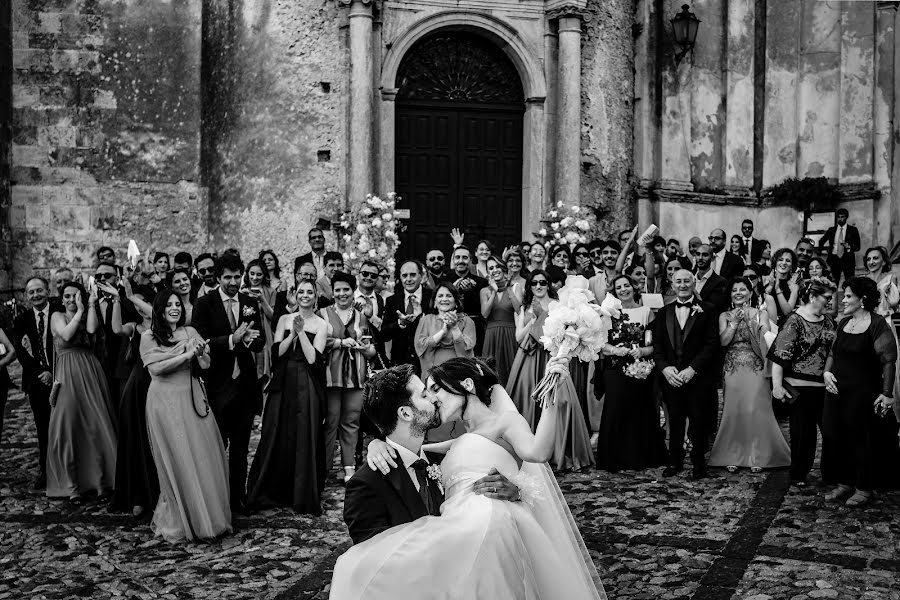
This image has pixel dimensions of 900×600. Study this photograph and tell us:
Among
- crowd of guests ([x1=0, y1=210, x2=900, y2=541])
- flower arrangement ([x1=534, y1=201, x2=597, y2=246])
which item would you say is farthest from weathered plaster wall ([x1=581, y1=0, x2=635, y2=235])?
crowd of guests ([x1=0, y1=210, x2=900, y2=541])

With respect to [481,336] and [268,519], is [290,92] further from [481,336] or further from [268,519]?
[268,519]

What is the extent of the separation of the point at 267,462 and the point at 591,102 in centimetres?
1038

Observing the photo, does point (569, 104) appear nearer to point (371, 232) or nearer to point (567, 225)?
point (567, 225)

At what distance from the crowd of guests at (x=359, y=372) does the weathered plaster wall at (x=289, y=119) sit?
484 centimetres

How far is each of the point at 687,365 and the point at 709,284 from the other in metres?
1.98

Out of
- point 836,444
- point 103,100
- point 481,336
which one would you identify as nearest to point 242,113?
point 103,100

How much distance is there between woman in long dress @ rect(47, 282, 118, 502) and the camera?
350 inches

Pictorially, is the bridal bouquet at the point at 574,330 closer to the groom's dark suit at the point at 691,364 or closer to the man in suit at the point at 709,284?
the groom's dark suit at the point at 691,364

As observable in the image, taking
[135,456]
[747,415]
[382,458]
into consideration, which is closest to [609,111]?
[747,415]

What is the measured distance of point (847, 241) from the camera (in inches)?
639

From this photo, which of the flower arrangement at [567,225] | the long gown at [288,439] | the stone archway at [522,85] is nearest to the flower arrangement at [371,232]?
the stone archway at [522,85]

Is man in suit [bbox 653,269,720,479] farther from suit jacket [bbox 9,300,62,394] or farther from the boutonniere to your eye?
suit jacket [bbox 9,300,62,394]

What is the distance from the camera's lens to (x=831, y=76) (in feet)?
58.3

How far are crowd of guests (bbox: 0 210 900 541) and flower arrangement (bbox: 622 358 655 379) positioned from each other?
0.02 metres
